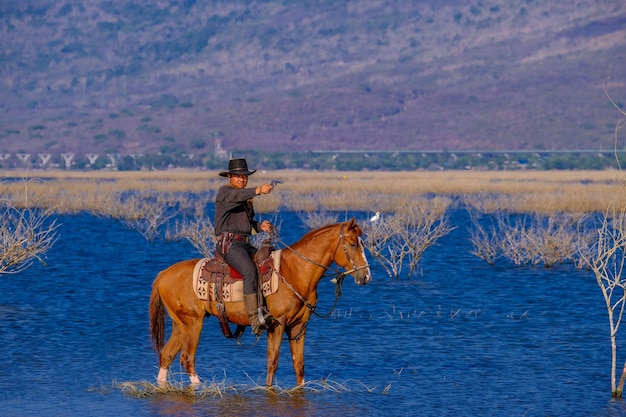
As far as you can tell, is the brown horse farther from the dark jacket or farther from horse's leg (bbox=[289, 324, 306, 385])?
the dark jacket

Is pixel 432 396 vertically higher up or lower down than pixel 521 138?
higher up

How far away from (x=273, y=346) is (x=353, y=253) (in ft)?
4.13

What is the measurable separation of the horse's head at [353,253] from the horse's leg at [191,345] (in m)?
1.63

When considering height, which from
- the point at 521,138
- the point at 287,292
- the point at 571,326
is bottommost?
the point at 521,138

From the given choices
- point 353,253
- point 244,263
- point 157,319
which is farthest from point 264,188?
point 157,319

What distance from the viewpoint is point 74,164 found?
152250 millimetres

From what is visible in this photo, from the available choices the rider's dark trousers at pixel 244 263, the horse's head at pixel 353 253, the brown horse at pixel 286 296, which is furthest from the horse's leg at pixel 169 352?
the horse's head at pixel 353 253

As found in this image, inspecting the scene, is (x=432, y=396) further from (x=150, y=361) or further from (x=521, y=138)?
(x=521, y=138)

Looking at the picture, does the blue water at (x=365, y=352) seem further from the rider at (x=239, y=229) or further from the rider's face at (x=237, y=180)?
the rider's face at (x=237, y=180)

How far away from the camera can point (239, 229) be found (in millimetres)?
12148

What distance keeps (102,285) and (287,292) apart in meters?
12.5

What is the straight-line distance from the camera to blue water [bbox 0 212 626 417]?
1235cm

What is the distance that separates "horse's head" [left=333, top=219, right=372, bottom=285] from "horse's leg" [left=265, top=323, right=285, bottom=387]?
2.95 feet

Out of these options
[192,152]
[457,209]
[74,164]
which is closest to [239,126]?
[192,152]
